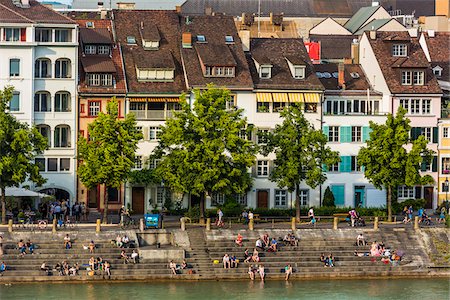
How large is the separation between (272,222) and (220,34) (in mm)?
22902

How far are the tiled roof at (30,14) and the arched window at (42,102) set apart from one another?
6044 mm

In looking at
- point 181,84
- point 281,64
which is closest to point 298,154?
point 181,84

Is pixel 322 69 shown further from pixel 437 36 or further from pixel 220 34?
pixel 437 36

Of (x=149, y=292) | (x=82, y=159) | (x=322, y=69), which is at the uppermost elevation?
(x=322, y=69)

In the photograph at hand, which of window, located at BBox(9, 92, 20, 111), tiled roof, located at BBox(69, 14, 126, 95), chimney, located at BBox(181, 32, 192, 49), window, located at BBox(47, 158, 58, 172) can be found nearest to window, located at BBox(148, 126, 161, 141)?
tiled roof, located at BBox(69, 14, 126, 95)

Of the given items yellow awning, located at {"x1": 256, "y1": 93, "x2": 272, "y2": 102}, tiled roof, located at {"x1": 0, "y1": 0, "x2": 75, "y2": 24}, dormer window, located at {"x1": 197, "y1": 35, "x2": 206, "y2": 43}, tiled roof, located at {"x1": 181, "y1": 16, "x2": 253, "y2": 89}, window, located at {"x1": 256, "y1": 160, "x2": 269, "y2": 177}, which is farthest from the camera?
dormer window, located at {"x1": 197, "y1": 35, "x2": 206, "y2": 43}

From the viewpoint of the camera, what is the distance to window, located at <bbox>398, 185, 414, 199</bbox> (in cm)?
13786

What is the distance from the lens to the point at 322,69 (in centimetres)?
14388

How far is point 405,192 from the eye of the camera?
138 meters

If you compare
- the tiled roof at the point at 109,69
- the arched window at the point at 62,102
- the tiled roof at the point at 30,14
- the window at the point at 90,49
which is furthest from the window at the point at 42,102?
the tiled roof at the point at 30,14

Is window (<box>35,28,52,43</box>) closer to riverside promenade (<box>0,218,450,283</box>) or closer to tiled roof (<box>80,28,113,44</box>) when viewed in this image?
tiled roof (<box>80,28,113,44</box>)

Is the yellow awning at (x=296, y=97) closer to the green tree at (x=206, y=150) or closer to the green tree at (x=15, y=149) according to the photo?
the green tree at (x=206, y=150)

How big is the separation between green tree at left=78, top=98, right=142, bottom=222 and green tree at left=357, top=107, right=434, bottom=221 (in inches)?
768

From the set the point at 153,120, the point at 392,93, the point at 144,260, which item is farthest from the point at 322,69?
the point at 144,260
